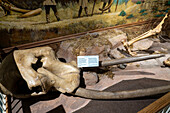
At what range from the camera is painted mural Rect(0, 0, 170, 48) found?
256 cm

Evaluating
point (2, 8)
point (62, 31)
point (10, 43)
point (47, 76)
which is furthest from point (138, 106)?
point (2, 8)

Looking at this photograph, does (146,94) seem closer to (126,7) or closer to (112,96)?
(112,96)

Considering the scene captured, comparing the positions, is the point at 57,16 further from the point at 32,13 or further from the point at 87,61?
the point at 87,61

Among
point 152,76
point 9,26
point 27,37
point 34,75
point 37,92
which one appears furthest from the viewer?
point 152,76

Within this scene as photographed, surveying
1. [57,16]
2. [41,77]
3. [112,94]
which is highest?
[57,16]

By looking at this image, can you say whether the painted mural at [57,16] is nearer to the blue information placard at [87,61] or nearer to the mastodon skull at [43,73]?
the mastodon skull at [43,73]

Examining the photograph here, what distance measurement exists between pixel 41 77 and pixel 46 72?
19 cm

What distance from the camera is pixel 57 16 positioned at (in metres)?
3.03

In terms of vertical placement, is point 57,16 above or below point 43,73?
above

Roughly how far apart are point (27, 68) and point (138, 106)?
2218 millimetres

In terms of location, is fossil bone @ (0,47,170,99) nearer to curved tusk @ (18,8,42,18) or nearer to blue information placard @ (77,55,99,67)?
blue information placard @ (77,55,99,67)

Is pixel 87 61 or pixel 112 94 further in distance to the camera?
pixel 87 61

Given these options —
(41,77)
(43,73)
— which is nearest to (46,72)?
(43,73)

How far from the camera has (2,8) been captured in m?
2.38
